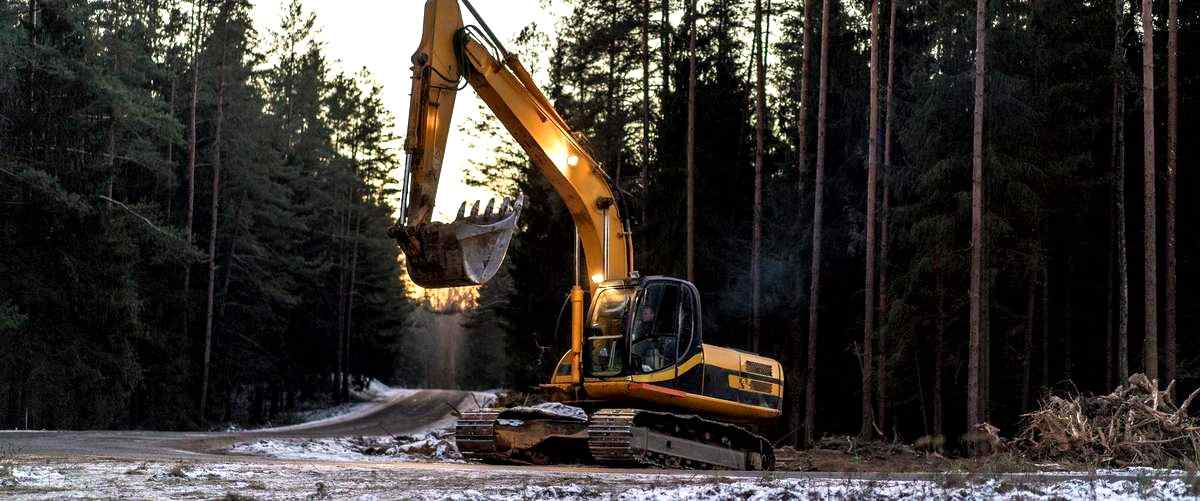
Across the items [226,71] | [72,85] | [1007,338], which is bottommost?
[1007,338]

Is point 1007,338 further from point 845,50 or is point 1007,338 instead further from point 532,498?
point 532,498

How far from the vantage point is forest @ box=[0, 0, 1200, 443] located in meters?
27.5

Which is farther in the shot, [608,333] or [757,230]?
[757,230]

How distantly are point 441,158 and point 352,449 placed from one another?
34.2 feet

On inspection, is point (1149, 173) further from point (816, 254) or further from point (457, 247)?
point (457, 247)

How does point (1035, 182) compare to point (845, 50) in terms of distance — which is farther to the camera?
point (845, 50)

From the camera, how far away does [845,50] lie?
3506 cm

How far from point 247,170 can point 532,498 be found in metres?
33.9

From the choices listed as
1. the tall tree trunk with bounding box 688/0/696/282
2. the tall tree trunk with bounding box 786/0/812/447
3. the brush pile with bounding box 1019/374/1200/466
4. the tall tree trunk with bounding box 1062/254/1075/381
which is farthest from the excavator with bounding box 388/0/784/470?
the tall tree trunk with bounding box 1062/254/1075/381

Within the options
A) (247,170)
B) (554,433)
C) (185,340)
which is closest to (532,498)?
(554,433)

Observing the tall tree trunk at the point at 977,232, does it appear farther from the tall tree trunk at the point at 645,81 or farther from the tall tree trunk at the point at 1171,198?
the tall tree trunk at the point at 645,81

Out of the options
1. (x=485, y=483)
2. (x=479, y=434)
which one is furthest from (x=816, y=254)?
(x=485, y=483)

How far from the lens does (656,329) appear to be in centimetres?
1627

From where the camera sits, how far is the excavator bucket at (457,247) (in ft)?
45.3
